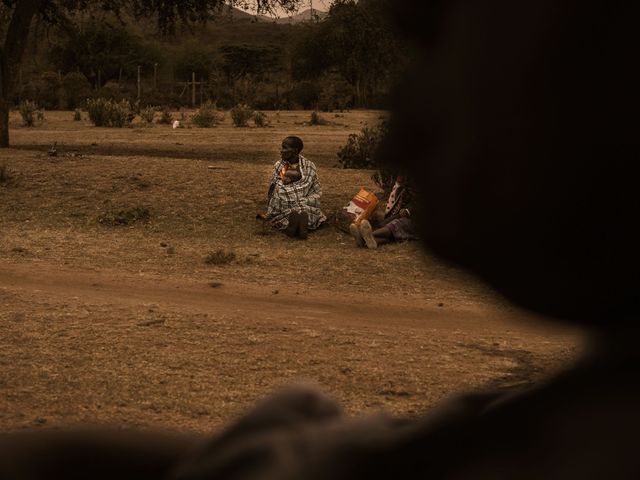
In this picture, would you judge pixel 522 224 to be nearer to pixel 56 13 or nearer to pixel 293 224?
pixel 293 224

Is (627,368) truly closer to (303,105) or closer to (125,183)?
(125,183)

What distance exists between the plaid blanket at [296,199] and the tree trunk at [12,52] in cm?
803

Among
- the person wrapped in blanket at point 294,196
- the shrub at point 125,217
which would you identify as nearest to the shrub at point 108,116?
the shrub at point 125,217

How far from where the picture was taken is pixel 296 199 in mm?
11641

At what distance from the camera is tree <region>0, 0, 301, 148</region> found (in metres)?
18.5

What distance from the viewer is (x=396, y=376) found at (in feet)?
20.5

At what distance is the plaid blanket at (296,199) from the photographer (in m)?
11.6

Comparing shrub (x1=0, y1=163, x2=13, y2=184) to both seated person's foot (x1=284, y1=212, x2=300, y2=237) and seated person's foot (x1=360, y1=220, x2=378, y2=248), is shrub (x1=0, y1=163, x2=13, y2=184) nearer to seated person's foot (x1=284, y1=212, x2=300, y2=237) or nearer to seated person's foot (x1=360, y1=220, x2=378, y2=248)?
seated person's foot (x1=284, y1=212, x2=300, y2=237)

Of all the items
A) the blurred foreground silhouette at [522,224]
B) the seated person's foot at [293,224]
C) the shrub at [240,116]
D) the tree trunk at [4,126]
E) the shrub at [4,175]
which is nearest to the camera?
the blurred foreground silhouette at [522,224]

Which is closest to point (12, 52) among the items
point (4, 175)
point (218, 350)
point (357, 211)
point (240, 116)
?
point (4, 175)

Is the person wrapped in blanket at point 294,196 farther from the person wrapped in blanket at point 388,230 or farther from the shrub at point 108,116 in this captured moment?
the shrub at point 108,116

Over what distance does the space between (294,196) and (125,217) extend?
1.93 metres

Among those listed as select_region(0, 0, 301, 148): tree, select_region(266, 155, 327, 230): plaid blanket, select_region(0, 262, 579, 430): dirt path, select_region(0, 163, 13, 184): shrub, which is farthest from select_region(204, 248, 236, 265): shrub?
select_region(0, 0, 301, 148): tree

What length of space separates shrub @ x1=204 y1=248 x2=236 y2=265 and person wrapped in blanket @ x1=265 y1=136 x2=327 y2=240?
1.46m
